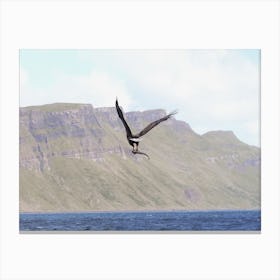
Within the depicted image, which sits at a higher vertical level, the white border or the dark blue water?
the white border

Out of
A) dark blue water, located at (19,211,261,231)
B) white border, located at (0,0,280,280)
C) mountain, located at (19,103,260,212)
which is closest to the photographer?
white border, located at (0,0,280,280)

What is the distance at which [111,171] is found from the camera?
155m

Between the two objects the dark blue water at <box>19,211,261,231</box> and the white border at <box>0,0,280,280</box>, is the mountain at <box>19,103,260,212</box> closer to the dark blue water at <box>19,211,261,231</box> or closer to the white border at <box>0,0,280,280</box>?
the dark blue water at <box>19,211,261,231</box>

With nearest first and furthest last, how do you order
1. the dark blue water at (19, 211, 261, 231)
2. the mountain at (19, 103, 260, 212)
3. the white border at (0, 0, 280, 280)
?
the white border at (0, 0, 280, 280) < the dark blue water at (19, 211, 261, 231) < the mountain at (19, 103, 260, 212)

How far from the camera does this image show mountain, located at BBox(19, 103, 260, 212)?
430 feet

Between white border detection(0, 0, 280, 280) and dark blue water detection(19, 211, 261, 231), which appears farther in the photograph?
dark blue water detection(19, 211, 261, 231)

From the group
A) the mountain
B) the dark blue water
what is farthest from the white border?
the mountain
